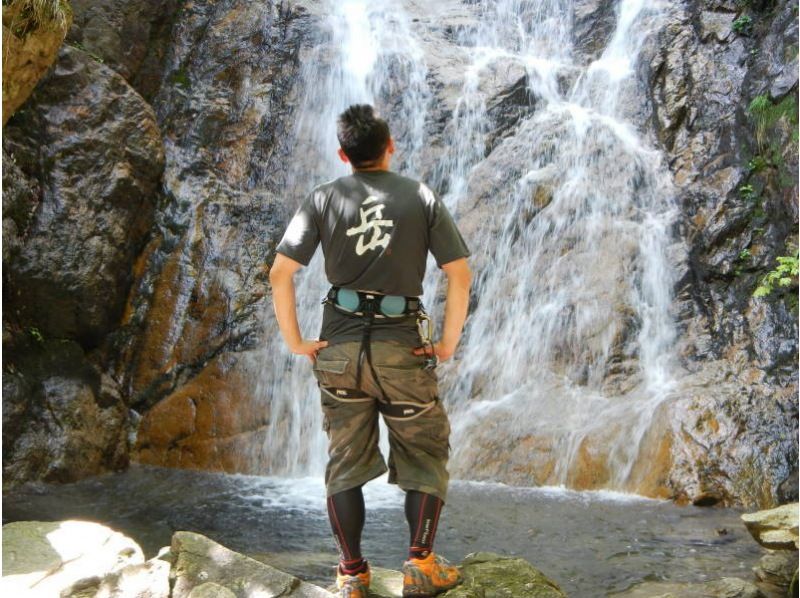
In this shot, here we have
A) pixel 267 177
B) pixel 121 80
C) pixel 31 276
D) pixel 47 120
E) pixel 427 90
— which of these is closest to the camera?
pixel 31 276

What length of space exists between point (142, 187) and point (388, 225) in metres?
7.08

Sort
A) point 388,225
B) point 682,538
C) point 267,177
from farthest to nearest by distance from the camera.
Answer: point 267,177
point 682,538
point 388,225

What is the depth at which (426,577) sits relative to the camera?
127 inches

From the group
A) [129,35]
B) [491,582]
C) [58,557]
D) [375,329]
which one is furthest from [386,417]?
[129,35]

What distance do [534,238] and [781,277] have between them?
2801 mm

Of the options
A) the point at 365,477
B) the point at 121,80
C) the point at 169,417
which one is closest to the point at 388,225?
the point at 365,477

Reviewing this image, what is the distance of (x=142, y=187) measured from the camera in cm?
938

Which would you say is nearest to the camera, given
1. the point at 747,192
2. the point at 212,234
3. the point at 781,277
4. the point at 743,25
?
the point at 781,277

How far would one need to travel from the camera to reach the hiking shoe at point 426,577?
320cm

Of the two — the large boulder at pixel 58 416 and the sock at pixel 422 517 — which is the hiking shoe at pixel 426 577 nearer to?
the sock at pixel 422 517

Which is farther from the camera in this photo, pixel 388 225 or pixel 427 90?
pixel 427 90

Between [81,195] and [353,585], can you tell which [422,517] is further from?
[81,195]

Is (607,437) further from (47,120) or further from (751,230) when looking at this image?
(47,120)

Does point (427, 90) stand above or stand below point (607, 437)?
above
